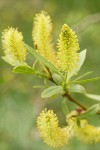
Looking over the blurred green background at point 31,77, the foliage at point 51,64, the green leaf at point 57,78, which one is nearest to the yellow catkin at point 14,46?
the foliage at point 51,64

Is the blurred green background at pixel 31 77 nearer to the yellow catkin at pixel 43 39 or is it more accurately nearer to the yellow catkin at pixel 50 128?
the yellow catkin at pixel 43 39

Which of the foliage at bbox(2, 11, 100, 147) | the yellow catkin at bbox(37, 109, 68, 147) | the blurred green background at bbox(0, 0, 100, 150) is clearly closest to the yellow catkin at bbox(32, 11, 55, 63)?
the foliage at bbox(2, 11, 100, 147)

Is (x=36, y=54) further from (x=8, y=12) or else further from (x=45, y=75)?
(x=8, y=12)

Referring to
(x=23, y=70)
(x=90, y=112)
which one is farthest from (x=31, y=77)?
(x=23, y=70)

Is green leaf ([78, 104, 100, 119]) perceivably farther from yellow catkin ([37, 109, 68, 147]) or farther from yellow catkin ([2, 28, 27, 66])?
yellow catkin ([2, 28, 27, 66])

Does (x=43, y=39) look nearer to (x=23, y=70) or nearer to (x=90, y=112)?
(x=23, y=70)

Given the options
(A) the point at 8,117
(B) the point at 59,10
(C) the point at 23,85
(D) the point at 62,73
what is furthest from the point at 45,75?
(B) the point at 59,10
